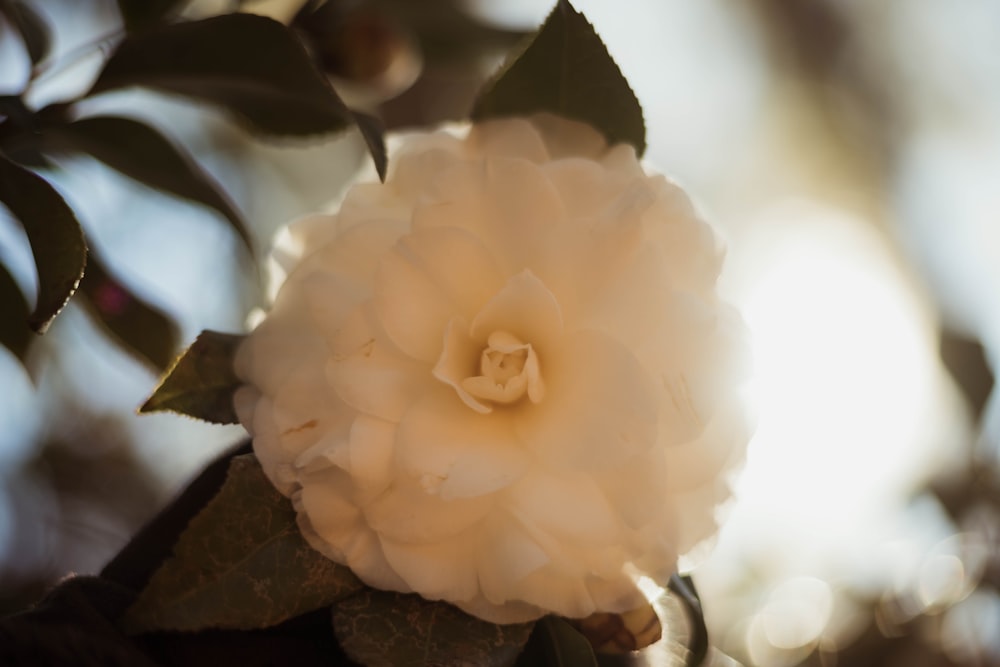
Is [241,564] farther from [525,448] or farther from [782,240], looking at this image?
[782,240]

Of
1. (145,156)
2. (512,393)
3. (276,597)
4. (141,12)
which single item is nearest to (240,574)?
(276,597)

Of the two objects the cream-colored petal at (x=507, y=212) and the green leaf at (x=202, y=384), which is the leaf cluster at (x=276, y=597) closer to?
the green leaf at (x=202, y=384)

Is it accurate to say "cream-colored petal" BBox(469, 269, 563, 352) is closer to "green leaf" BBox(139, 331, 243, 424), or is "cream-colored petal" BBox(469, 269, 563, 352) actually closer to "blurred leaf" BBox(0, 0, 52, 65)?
"green leaf" BBox(139, 331, 243, 424)

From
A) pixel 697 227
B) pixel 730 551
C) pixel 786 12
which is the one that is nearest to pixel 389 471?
pixel 697 227

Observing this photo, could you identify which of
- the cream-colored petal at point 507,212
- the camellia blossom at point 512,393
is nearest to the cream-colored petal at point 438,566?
the camellia blossom at point 512,393

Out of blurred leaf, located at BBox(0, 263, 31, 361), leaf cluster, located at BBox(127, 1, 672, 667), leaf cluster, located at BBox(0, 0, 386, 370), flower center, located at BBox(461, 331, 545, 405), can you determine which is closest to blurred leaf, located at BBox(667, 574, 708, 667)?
leaf cluster, located at BBox(127, 1, 672, 667)
